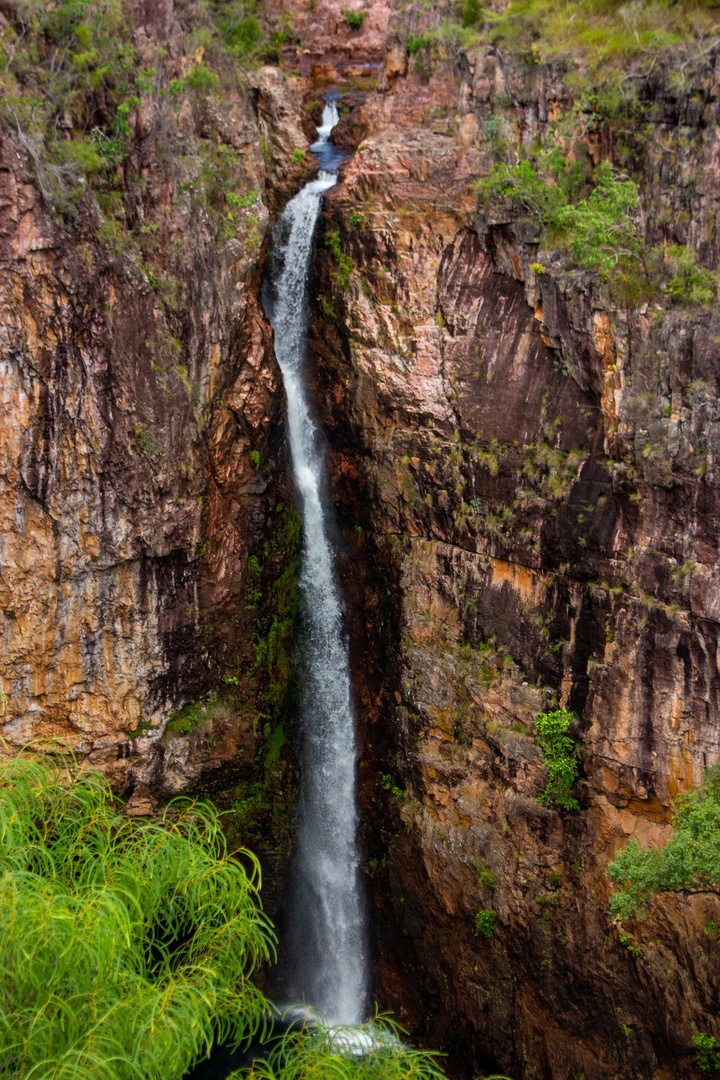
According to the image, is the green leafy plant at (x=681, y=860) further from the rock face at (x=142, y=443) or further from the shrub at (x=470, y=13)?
the shrub at (x=470, y=13)

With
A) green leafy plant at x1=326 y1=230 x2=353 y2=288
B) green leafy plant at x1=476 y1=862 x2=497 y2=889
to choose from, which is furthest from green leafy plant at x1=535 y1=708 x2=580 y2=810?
green leafy plant at x1=326 y1=230 x2=353 y2=288

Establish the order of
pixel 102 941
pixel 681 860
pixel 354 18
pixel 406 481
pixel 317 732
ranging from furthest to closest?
pixel 354 18
pixel 317 732
pixel 406 481
pixel 681 860
pixel 102 941

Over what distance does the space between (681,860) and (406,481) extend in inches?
343

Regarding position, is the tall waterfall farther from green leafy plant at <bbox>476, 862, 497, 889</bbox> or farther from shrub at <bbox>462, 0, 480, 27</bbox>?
shrub at <bbox>462, 0, 480, 27</bbox>

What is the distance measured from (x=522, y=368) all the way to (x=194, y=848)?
10.9 metres

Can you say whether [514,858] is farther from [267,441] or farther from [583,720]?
[267,441]

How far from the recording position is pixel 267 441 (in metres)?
16.8

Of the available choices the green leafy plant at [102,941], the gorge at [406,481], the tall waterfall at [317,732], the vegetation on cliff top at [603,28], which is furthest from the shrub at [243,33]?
the green leafy plant at [102,941]

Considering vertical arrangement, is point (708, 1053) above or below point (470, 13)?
below

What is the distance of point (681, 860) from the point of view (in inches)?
451

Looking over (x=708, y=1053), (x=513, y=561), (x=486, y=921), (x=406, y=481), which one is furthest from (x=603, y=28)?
(x=708, y=1053)

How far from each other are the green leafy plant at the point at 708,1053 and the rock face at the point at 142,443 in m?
9.79

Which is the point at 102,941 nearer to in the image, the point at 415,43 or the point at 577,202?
the point at 577,202

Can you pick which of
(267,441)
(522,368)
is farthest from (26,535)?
(522,368)
